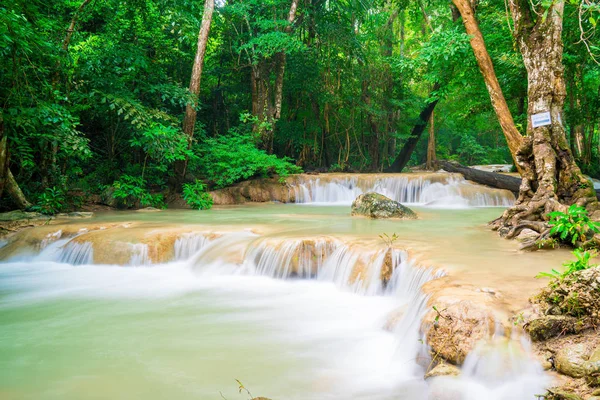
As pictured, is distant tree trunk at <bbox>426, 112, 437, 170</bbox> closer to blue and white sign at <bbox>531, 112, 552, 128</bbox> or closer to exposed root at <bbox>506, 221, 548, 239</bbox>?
blue and white sign at <bbox>531, 112, 552, 128</bbox>

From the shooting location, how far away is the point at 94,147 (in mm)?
13844

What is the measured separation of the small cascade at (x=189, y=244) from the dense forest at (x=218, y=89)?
3738 millimetres

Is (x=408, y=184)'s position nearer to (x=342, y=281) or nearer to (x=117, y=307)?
(x=342, y=281)

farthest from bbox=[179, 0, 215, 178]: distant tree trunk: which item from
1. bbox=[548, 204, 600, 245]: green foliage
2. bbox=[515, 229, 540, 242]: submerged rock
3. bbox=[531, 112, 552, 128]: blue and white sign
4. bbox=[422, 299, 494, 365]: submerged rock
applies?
bbox=[422, 299, 494, 365]: submerged rock

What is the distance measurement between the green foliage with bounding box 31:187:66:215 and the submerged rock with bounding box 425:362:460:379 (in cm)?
960

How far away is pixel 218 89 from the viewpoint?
18875mm

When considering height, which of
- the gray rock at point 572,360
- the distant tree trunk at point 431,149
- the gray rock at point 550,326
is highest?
the distant tree trunk at point 431,149

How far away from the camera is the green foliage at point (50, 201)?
10023 millimetres

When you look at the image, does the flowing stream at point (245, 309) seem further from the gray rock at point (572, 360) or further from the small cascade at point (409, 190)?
the small cascade at point (409, 190)

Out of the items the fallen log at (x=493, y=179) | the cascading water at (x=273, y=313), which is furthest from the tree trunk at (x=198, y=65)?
the fallen log at (x=493, y=179)

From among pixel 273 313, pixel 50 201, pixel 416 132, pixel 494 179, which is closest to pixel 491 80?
pixel 273 313

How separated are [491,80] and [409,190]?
274 inches

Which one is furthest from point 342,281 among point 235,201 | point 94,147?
point 94,147

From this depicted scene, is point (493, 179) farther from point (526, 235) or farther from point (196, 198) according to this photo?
point (196, 198)
